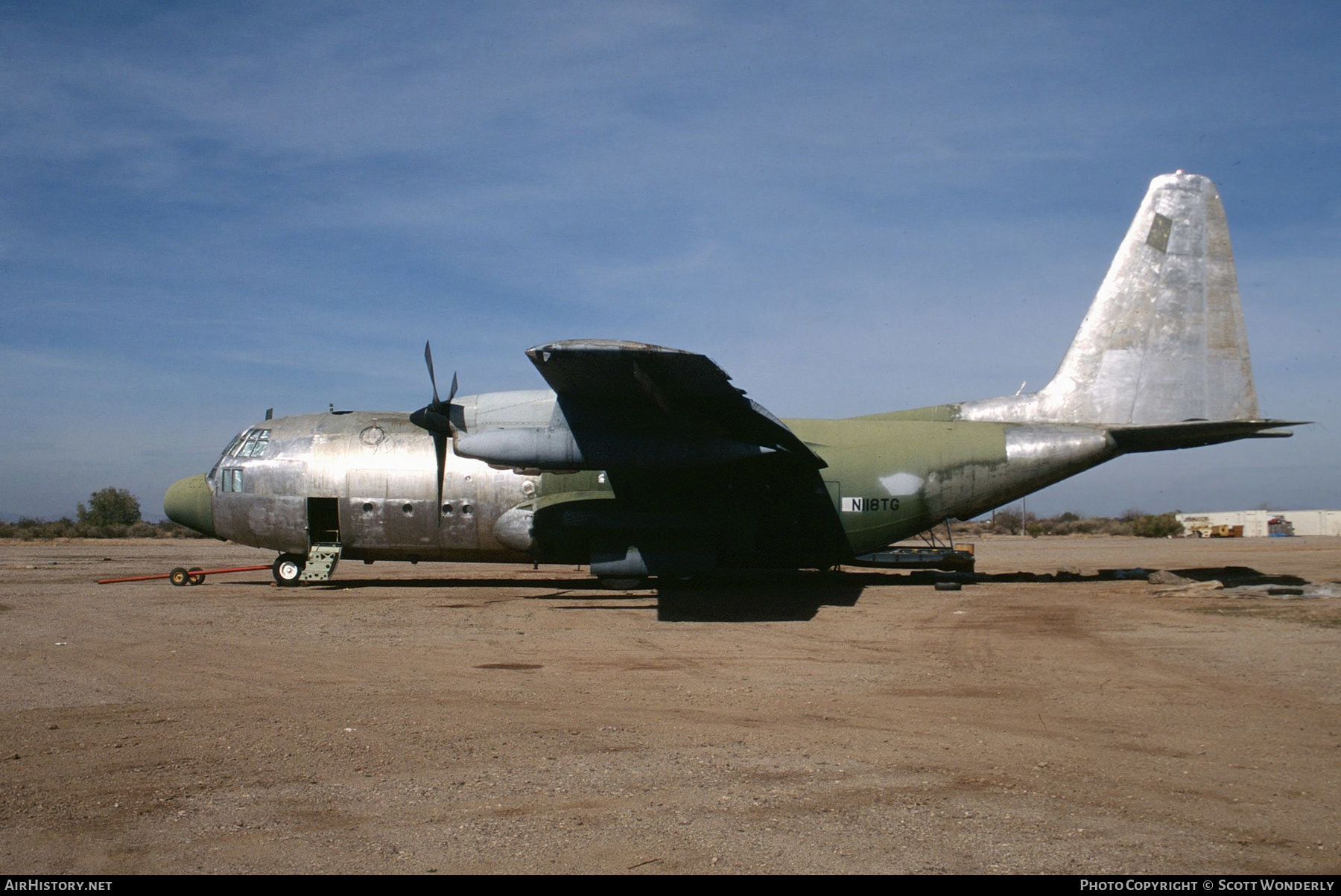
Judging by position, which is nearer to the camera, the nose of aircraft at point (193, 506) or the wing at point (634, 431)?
the wing at point (634, 431)

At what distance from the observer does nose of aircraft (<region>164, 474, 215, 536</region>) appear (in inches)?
721

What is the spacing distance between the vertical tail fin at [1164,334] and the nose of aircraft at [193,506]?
16.6 metres

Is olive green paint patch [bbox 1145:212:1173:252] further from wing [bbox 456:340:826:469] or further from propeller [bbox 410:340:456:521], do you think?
propeller [bbox 410:340:456:521]

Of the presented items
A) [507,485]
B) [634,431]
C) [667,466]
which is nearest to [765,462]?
[667,466]

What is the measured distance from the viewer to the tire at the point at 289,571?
18.3 m

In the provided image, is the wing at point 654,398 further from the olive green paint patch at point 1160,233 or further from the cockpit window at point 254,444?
the olive green paint patch at point 1160,233

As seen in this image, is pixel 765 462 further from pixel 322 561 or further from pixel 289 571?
pixel 289 571

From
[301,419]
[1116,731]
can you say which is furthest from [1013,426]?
[301,419]

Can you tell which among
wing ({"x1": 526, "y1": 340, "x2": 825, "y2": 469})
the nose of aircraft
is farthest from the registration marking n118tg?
the nose of aircraft

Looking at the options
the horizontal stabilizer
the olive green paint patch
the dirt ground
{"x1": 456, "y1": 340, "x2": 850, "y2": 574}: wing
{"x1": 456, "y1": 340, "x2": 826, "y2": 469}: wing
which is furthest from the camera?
the olive green paint patch

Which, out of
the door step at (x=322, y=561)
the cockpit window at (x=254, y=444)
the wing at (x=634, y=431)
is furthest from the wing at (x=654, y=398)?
the cockpit window at (x=254, y=444)

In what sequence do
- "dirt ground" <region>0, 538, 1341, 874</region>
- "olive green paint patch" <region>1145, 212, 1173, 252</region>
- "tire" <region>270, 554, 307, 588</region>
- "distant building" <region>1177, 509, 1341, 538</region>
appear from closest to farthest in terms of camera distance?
"dirt ground" <region>0, 538, 1341, 874</region>, "olive green paint patch" <region>1145, 212, 1173, 252</region>, "tire" <region>270, 554, 307, 588</region>, "distant building" <region>1177, 509, 1341, 538</region>

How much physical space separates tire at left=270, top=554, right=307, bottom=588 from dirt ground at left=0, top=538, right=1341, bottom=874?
4.82 m

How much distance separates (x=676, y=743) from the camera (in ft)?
21.3
